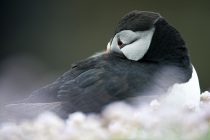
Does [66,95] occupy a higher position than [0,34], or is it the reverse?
[0,34]

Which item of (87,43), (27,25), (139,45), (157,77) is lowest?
(157,77)

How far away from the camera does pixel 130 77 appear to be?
16.0 feet

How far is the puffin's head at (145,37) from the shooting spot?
5188 mm

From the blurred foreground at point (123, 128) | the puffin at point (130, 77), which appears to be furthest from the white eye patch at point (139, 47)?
the blurred foreground at point (123, 128)

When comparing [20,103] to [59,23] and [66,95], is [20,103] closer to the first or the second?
[66,95]

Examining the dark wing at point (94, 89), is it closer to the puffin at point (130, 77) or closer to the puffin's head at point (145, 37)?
the puffin at point (130, 77)

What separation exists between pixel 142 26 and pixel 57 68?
21.1 ft

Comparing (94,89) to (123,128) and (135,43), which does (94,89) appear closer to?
(135,43)

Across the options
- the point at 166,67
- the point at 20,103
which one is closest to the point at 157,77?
the point at 166,67

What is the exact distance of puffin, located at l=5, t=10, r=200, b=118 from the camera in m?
4.76

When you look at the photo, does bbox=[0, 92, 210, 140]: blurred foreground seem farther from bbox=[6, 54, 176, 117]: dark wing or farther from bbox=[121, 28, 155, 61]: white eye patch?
bbox=[121, 28, 155, 61]: white eye patch

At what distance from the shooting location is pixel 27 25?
41.5 feet

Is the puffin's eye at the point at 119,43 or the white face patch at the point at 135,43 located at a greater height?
the puffin's eye at the point at 119,43

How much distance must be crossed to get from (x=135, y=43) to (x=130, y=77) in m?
0.45
